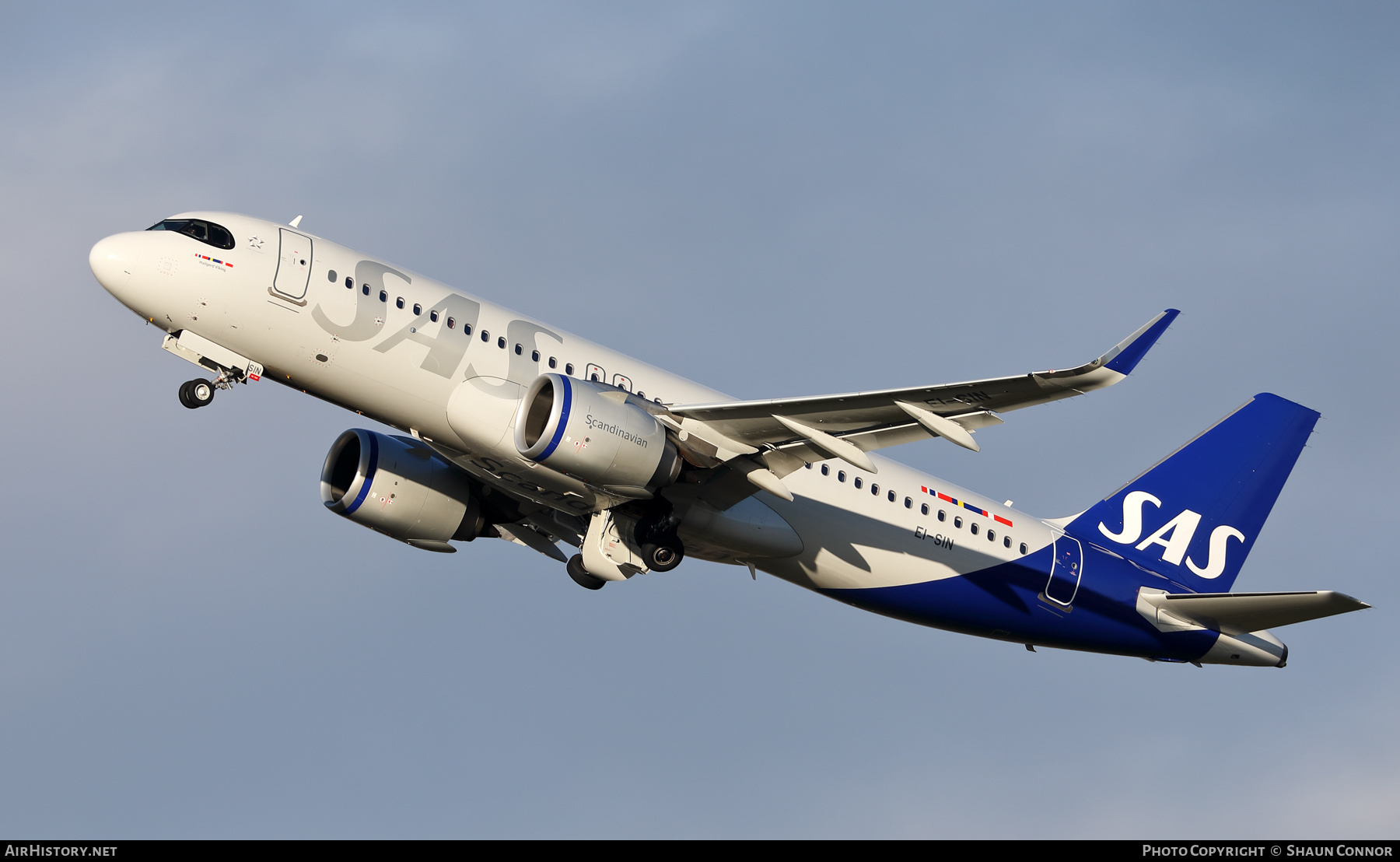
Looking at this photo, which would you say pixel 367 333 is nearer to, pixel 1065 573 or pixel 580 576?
pixel 580 576

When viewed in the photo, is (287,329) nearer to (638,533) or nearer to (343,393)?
(343,393)

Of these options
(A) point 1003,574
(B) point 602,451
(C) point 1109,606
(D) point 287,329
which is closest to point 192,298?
(D) point 287,329

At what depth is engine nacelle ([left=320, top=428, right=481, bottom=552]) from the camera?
104 ft

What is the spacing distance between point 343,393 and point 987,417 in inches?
481

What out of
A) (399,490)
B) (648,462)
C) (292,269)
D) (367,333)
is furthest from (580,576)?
(292,269)

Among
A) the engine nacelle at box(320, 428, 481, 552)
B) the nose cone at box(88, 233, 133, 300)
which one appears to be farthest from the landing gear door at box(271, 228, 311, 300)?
the engine nacelle at box(320, 428, 481, 552)

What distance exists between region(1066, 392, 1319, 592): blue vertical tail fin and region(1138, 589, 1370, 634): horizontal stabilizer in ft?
6.31

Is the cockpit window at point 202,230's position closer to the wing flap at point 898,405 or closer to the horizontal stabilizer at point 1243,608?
the wing flap at point 898,405

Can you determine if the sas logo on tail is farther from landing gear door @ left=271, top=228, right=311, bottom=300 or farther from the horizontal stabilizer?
landing gear door @ left=271, top=228, right=311, bottom=300

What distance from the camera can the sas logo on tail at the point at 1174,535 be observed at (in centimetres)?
3456

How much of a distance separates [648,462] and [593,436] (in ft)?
4.28

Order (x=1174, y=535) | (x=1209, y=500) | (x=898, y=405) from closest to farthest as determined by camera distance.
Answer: (x=898, y=405)
(x=1174, y=535)
(x=1209, y=500)

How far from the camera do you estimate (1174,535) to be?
34875mm

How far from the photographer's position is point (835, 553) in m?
29.7
